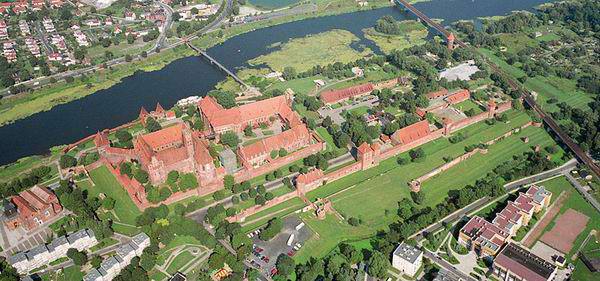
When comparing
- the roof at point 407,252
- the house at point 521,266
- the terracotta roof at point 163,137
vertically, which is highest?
the terracotta roof at point 163,137

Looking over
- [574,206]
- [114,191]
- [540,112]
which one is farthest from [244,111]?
[540,112]

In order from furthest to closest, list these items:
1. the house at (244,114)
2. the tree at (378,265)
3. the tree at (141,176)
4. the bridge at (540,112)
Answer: the house at (244,114)
the bridge at (540,112)
the tree at (141,176)
the tree at (378,265)

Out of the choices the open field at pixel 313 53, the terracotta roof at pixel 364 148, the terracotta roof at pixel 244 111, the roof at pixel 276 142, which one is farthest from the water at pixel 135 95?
the terracotta roof at pixel 364 148

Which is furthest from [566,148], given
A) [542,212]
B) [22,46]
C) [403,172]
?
[22,46]

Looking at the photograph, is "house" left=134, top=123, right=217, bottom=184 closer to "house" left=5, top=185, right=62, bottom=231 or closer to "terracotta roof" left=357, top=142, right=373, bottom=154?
"house" left=5, top=185, right=62, bottom=231

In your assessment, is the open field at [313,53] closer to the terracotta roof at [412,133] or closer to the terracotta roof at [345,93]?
the terracotta roof at [345,93]
